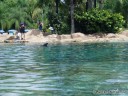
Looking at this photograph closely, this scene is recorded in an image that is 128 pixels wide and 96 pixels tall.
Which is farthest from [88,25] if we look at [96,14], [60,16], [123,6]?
[123,6]

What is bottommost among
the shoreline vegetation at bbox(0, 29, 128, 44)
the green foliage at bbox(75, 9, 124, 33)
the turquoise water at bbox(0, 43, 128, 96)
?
the turquoise water at bbox(0, 43, 128, 96)

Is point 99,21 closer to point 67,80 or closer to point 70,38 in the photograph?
point 70,38

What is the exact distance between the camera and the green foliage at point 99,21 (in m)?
38.2

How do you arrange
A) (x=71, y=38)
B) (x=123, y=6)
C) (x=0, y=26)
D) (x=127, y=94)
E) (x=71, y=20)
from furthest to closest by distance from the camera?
(x=0, y=26) < (x=123, y=6) < (x=71, y=20) < (x=71, y=38) < (x=127, y=94)

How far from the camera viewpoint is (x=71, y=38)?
3644cm

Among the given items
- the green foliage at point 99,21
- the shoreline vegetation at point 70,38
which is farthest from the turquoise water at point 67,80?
the green foliage at point 99,21

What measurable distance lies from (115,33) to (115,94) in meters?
30.8

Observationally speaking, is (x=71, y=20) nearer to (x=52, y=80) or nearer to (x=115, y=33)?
(x=115, y=33)

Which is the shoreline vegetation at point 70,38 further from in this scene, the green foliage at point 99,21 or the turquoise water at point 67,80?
the turquoise water at point 67,80

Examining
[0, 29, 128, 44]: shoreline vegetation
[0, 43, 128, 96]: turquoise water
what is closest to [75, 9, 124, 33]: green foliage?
[0, 29, 128, 44]: shoreline vegetation

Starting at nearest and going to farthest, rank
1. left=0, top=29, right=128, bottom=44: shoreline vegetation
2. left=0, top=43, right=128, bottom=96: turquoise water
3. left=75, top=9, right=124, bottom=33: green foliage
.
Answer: left=0, top=43, right=128, bottom=96: turquoise water
left=0, top=29, right=128, bottom=44: shoreline vegetation
left=75, top=9, right=124, bottom=33: green foliage

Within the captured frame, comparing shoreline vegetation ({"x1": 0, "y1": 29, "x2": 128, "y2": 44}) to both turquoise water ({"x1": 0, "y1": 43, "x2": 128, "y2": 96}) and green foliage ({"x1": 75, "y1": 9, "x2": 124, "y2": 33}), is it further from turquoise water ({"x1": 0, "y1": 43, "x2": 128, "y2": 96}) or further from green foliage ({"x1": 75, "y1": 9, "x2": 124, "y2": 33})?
turquoise water ({"x1": 0, "y1": 43, "x2": 128, "y2": 96})

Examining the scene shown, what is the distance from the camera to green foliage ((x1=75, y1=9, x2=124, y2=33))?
125 feet

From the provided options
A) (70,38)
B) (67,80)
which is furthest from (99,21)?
(67,80)
